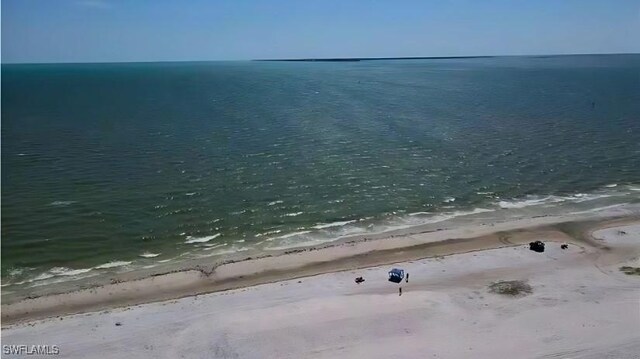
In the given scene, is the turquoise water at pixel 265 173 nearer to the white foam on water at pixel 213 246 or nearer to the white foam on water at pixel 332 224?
the white foam on water at pixel 213 246

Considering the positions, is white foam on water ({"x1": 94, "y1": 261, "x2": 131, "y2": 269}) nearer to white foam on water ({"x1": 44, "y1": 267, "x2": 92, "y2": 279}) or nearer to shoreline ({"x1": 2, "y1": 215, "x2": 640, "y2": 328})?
white foam on water ({"x1": 44, "y1": 267, "x2": 92, "y2": 279})

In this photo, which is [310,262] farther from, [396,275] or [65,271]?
[65,271]

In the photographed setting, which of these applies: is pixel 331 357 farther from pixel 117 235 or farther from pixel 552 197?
pixel 552 197

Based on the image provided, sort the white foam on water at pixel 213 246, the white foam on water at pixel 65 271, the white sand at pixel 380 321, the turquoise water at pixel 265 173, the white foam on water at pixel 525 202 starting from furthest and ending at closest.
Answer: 1. the white foam on water at pixel 525 202
2. the turquoise water at pixel 265 173
3. the white foam on water at pixel 213 246
4. the white foam on water at pixel 65 271
5. the white sand at pixel 380 321

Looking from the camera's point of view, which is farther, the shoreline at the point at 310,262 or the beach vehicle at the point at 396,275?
the beach vehicle at the point at 396,275

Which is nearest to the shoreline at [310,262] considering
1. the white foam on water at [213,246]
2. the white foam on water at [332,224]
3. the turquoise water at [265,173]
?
the white foam on water at [213,246]

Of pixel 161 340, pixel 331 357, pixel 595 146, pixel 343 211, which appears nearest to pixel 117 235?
pixel 161 340
